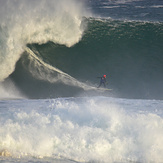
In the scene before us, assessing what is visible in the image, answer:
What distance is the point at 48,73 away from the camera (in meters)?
10.9

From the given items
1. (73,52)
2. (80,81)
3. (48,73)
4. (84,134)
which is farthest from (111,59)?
(84,134)

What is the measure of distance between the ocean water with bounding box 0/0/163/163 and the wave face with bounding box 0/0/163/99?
0.04m

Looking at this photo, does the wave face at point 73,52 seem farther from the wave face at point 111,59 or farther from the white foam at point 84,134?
the white foam at point 84,134

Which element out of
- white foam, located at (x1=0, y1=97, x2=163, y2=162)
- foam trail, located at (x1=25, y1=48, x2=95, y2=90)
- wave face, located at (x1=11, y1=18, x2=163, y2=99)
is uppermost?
wave face, located at (x1=11, y1=18, x2=163, y2=99)

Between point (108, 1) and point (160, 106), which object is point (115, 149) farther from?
point (108, 1)

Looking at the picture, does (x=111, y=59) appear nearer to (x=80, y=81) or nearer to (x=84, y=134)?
(x=80, y=81)

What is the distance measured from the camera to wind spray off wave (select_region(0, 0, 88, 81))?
34.9 feet

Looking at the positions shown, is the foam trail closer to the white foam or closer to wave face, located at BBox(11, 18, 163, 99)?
wave face, located at BBox(11, 18, 163, 99)

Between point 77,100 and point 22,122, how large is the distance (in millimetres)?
2786

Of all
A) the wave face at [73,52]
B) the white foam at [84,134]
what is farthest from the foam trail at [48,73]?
the white foam at [84,134]

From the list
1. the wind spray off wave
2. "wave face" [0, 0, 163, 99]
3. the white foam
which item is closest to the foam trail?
"wave face" [0, 0, 163, 99]

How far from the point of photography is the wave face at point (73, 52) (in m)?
10.7

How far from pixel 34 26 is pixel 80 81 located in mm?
2839

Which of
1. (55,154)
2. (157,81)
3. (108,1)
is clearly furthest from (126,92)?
(55,154)
